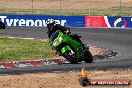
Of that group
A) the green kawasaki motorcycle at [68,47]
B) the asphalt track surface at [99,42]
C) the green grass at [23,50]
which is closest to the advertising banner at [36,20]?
the asphalt track surface at [99,42]

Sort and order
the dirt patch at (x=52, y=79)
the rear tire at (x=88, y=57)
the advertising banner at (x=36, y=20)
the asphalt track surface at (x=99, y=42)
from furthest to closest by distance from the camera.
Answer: the advertising banner at (x=36, y=20), the rear tire at (x=88, y=57), the asphalt track surface at (x=99, y=42), the dirt patch at (x=52, y=79)

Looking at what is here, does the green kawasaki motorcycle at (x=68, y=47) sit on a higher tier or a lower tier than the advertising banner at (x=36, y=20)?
higher

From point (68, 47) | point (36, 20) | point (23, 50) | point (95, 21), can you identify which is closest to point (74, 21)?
point (95, 21)

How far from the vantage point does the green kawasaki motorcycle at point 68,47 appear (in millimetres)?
17391

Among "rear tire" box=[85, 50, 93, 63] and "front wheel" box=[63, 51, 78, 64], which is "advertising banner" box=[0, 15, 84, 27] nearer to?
"rear tire" box=[85, 50, 93, 63]

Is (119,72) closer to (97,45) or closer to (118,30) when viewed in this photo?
(97,45)

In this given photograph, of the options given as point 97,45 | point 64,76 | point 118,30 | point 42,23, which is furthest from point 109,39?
point 64,76

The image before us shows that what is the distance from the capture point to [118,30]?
122 ft

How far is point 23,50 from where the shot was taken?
23.3 meters

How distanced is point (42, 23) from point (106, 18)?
6.06 meters

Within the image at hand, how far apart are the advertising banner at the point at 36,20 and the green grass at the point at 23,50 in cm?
1348

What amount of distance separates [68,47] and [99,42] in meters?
11.3

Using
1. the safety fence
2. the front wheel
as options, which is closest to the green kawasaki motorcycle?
the front wheel

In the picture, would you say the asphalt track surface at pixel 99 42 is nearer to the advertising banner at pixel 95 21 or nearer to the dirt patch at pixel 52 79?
the dirt patch at pixel 52 79
